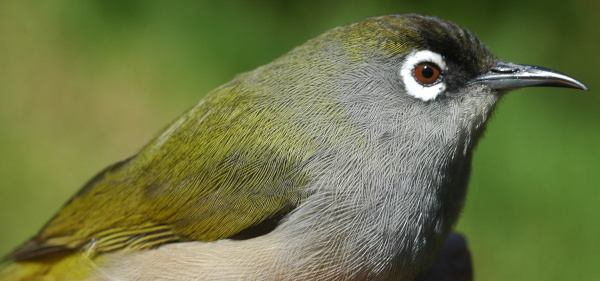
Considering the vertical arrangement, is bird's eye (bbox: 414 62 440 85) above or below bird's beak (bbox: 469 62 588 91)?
above

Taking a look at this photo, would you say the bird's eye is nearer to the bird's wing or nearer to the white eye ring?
Answer: the white eye ring

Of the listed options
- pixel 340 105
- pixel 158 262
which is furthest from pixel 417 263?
pixel 158 262

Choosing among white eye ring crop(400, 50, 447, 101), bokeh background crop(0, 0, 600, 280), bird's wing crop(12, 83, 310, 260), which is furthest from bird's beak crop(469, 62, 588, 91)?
bokeh background crop(0, 0, 600, 280)

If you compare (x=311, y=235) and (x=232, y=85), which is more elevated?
(x=232, y=85)

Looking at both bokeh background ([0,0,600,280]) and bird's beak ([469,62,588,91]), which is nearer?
bird's beak ([469,62,588,91])

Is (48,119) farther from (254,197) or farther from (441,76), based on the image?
(441,76)

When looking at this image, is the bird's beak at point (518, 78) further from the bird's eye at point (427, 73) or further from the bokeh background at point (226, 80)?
the bokeh background at point (226, 80)

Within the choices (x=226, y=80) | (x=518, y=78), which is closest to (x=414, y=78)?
(x=518, y=78)
